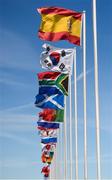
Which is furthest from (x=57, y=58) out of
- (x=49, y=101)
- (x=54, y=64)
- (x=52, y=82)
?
(x=49, y=101)

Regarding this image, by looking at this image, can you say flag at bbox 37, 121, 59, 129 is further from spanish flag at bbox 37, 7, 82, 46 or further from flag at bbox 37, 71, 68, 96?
spanish flag at bbox 37, 7, 82, 46

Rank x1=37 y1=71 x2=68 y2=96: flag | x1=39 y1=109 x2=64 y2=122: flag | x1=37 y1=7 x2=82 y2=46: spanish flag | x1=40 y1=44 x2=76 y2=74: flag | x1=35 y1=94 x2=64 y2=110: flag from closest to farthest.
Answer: x1=37 y1=7 x2=82 y2=46: spanish flag → x1=40 y1=44 x2=76 y2=74: flag → x1=37 y1=71 x2=68 y2=96: flag → x1=35 y1=94 x2=64 y2=110: flag → x1=39 y1=109 x2=64 y2=122: flag

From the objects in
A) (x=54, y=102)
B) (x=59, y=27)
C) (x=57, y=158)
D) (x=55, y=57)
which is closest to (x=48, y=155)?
(x=57, y=158)

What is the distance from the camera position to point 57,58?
36969 mm

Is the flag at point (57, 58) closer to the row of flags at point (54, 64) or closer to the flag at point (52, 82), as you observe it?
the row of flags at point (54, 64)

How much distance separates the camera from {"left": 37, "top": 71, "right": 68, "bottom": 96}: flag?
127 feet

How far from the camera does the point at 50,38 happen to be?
1169 inches

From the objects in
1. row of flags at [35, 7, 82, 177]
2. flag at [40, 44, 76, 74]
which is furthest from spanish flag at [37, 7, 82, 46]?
flag at [40, 44, 76, 74]

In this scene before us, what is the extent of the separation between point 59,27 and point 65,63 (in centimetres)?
777

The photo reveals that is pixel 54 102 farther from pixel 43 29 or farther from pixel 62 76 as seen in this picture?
pixel 43 29

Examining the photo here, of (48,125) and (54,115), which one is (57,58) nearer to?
(54,115)

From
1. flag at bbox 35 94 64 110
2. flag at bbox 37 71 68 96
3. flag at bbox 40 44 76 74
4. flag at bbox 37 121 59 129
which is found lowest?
flag at bbox 37 121 59 129

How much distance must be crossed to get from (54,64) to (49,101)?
412cm

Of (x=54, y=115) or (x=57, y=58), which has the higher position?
(x=57, y=58)
